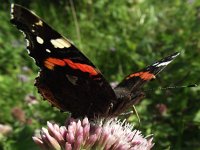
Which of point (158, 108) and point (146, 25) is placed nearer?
point (158, 108)

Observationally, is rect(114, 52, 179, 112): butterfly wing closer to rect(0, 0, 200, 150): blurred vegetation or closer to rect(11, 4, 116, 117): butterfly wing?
rect(11, 4, 116, 117): butterfly wing

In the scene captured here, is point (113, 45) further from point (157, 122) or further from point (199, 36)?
point (157, 122)

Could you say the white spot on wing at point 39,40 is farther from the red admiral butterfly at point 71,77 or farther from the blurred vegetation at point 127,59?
the blurred vegetation at point 127,59

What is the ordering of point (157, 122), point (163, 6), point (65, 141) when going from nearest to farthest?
point (65, 141) → point (157, 122) → point (163, 6)

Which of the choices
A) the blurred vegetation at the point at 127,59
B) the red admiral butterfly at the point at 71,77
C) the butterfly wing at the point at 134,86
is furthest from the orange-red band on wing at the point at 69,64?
the blurred vegetation at the point at 127,59

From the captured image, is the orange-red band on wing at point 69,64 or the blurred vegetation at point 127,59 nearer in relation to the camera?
the orange-red band on wing at point 69,64

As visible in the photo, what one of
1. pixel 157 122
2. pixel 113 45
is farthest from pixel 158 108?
pixel 113 45

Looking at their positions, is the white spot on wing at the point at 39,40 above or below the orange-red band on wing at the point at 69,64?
above

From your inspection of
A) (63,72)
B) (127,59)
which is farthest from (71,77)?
(127,59)

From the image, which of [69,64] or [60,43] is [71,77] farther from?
[60,43]

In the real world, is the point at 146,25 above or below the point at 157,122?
above
